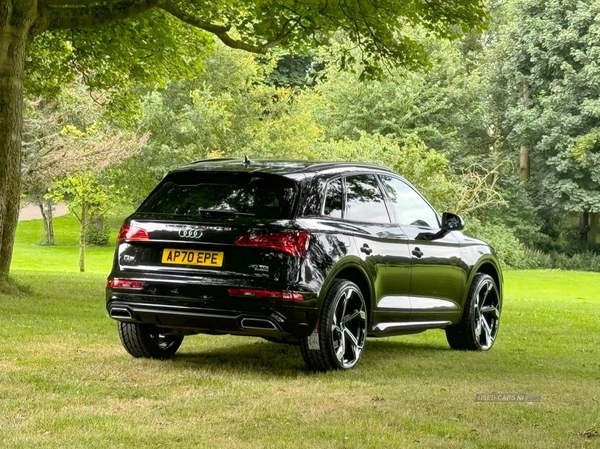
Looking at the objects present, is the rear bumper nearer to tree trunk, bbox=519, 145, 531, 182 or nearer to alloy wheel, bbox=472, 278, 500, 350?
alloy wheel, bbox=472, 278, 500, 350

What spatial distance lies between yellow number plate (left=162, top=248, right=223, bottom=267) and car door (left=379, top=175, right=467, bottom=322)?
2285 mm

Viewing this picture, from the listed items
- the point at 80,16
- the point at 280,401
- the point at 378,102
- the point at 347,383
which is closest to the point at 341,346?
the point at 347,383

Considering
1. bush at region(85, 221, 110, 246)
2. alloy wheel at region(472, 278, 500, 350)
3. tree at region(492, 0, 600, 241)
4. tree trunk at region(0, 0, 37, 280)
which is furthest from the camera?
bush at region(85, 221, 110, 246)

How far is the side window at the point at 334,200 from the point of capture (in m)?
9.14

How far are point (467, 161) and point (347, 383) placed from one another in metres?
47.3

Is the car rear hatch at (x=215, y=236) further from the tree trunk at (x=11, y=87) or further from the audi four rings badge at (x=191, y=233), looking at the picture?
the tree trunk at (x=11, y=87)

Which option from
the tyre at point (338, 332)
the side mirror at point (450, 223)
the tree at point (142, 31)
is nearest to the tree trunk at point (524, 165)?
the tree at point (142, 31)

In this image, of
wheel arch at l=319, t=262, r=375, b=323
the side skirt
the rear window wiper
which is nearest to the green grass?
the side skirt

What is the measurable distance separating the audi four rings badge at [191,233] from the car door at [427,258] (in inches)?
90.1

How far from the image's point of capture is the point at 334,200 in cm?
928

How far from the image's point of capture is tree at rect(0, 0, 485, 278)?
49.2 ft

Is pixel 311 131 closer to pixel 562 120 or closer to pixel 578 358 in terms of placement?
pixel 562 120

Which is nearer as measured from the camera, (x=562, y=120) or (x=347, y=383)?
(x=347, y=383)

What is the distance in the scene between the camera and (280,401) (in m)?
7.29
